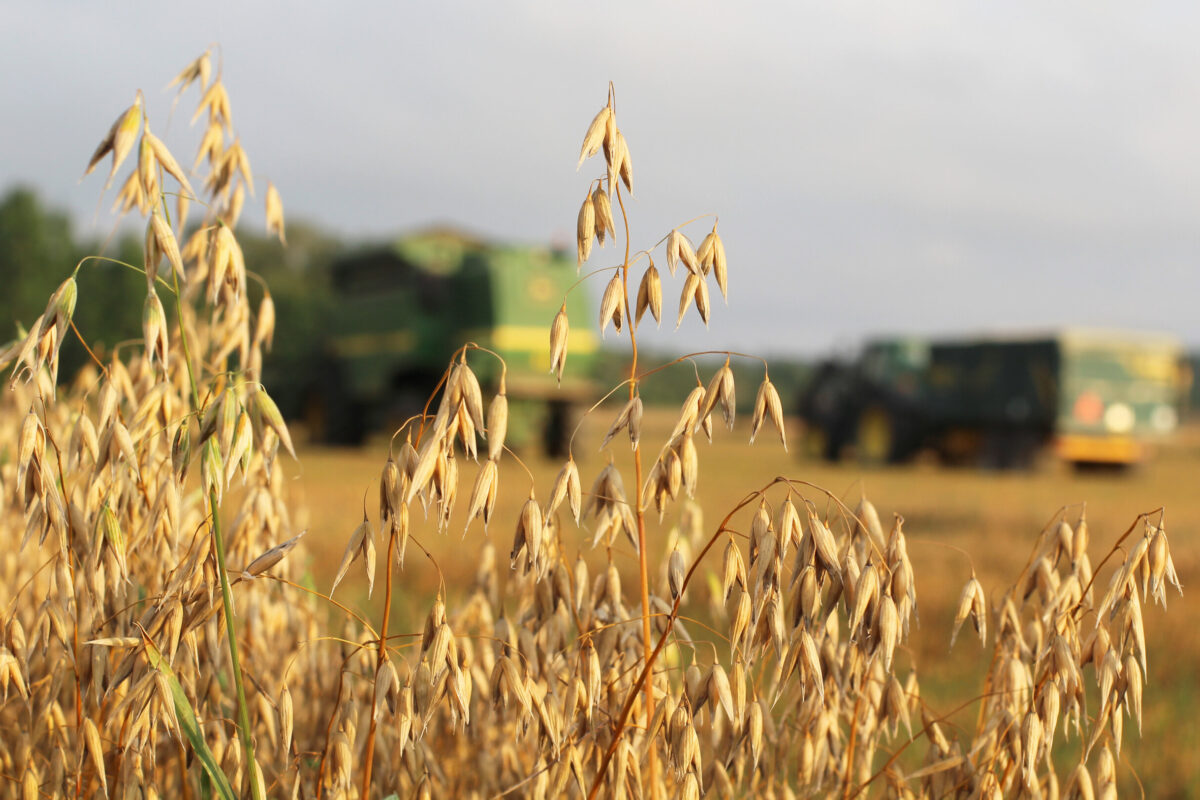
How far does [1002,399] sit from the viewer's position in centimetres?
1852

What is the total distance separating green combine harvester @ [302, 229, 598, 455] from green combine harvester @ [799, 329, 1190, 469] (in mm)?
6075

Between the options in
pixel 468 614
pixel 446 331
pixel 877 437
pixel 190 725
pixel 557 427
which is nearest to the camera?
pixel 190 725

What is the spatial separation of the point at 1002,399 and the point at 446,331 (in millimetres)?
9564

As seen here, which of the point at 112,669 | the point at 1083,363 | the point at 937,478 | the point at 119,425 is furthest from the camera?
the point at 1083,363

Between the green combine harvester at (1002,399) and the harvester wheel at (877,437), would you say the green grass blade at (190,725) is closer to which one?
the green combine harvester at (1002,399)

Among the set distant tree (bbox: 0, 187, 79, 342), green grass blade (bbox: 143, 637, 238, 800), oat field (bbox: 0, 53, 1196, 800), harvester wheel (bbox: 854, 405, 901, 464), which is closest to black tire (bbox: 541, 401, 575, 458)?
harvester wheel (bbox: 854, 405, 901, 464)

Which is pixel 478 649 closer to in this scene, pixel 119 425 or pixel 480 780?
pixel 480 780

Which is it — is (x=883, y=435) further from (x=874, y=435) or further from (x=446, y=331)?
(x=446, y=331)

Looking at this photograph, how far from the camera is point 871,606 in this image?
1.18 m

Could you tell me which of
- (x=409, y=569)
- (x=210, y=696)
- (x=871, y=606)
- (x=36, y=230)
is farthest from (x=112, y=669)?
(x=36, y=230)

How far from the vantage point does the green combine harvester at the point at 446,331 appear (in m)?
15.8

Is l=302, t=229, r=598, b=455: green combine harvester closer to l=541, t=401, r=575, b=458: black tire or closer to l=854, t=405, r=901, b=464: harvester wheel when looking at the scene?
l=541, t=401, r=575, b=458: black tire

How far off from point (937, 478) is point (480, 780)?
14.7 metres

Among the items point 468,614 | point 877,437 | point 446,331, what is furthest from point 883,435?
point 468,614
